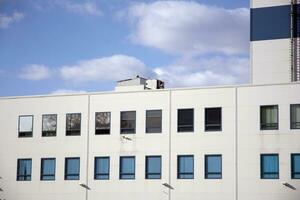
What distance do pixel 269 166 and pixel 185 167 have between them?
6.30 meters

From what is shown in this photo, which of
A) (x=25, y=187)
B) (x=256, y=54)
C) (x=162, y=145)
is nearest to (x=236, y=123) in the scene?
(x=162, y=145)

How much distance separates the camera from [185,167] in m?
52.1

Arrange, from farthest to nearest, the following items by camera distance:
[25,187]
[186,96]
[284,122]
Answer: [25,187], [186,96], [284,122]

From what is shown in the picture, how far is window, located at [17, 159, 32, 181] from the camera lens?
5744cm

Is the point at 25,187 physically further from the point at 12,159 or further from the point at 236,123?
the point at 236,123

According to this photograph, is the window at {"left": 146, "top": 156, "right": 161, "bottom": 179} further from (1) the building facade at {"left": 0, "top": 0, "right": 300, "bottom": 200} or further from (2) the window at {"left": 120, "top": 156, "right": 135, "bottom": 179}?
(2) the window at {"left": 120, "top": 156, "right": 135, "bottom": 179}

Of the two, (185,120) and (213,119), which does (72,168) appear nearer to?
(185,120)

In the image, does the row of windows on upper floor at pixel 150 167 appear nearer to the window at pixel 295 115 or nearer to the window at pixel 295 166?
the window at pixel 295 166

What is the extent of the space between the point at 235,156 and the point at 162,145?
577 centimetres

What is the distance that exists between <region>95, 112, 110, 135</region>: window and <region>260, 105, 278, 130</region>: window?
40.3 ft

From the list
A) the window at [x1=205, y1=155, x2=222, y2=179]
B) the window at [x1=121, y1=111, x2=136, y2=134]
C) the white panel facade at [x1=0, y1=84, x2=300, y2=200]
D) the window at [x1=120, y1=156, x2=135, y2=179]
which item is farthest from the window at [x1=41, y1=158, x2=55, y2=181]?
the window at [x1=205, y1=155, x2=222, y2=179]

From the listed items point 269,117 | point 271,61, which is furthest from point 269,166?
point 271,61

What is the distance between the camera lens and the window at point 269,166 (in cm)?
4938

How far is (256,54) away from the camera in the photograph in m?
58.6
